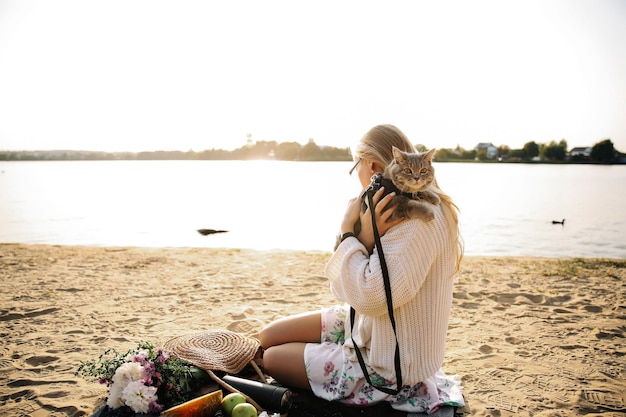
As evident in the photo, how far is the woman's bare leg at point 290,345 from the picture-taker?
269cm

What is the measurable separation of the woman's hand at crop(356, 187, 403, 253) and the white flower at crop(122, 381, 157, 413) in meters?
1.61

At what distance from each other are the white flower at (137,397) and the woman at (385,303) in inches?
34.5

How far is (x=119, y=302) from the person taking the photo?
18.1 ft

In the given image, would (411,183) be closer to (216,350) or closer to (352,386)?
(352,386)

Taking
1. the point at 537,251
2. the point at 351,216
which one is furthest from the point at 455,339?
the point at 537,251

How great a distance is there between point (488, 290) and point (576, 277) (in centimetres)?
208

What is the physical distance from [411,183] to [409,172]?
0.07 m

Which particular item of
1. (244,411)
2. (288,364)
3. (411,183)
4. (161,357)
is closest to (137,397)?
(161,357)

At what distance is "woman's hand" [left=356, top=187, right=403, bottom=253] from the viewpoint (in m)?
2.24

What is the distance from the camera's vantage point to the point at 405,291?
83.9 inches

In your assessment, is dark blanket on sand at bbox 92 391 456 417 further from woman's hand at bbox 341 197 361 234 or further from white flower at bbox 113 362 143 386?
woman's hand at bbox 341 197 361 234

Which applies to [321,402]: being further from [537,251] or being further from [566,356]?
[537,251]

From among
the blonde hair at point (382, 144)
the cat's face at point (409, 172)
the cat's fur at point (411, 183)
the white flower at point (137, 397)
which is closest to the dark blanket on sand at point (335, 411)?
the white flower at point (137, 397)

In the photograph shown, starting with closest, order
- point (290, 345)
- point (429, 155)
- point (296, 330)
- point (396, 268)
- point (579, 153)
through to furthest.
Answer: point (396, 268)
point (429, 155)
point (290, 345)
point (296, 330)
point (579, 153)
